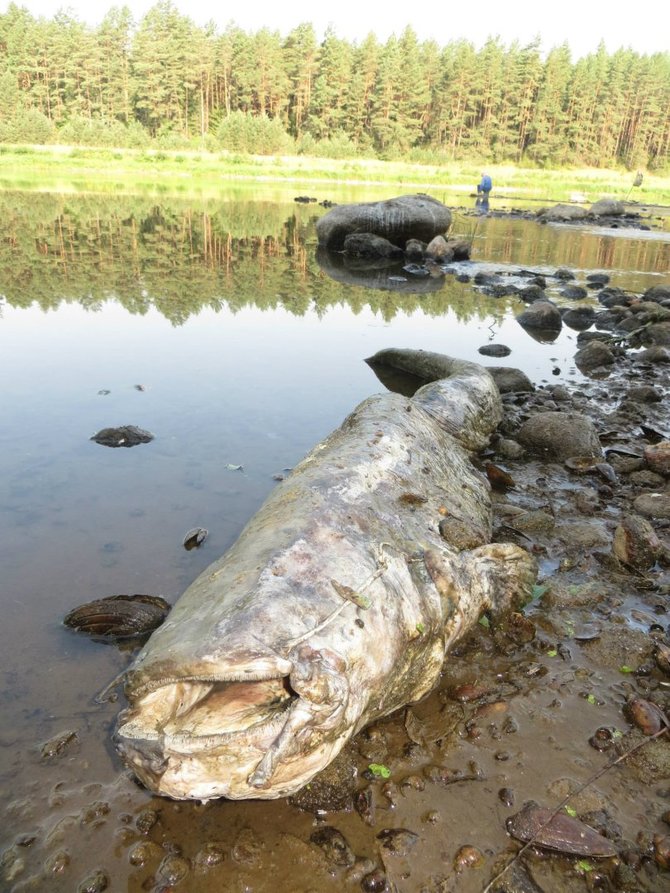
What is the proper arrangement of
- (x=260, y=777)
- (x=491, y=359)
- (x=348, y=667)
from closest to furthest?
(x=260, y=777)
(x=348, y=667)
(x=491, y=359)

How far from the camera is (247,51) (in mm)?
80938

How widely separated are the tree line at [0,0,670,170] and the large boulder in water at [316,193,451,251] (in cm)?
5603

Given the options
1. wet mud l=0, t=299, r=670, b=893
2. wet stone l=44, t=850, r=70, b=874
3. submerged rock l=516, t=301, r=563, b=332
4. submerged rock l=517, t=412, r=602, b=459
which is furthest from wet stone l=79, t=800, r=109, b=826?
submerged rock l=516, t=301, r=563, b=332

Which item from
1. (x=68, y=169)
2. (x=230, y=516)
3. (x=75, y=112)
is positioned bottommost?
(x=230, y=516)

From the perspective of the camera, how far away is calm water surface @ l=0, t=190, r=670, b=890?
10.3ft

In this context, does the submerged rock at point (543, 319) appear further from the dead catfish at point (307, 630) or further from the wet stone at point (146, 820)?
the wet stone at point (146, 820)

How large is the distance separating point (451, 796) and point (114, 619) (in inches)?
87.5

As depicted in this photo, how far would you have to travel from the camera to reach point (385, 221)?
70.8 ft

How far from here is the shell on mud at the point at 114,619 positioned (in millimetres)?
3736

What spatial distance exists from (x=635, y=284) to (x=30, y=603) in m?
18.3

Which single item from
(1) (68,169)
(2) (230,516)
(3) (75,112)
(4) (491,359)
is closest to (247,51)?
(3) (75,112)

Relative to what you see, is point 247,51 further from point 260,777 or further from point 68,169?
point 260,777

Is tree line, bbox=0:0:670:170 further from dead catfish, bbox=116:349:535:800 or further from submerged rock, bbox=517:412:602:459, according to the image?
dead catfish, bbox=116:349:535:800

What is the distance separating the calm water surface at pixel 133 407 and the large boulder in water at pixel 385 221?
227cm
